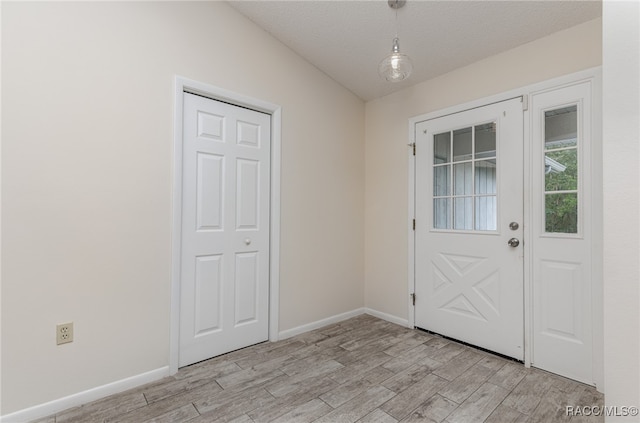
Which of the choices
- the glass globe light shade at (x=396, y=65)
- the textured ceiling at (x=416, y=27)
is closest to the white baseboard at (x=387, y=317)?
the glass globe light shade at (x=396, y=65)

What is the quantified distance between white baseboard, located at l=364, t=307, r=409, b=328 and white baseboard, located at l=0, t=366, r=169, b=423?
215 centimetres

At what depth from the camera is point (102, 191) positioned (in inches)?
76.5

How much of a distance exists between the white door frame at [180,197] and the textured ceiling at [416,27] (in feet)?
2.30

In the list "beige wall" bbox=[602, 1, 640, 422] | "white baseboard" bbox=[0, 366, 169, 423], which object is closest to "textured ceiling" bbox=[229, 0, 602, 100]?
"beige wall" bbox=[602, 1, 640, 422]

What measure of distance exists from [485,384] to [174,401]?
6.64 ft

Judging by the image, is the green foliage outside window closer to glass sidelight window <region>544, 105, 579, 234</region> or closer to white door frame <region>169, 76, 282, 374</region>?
glass sidelight window <region>544, 105, 579, 234</region>

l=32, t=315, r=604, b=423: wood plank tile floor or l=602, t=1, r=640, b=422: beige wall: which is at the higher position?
l=602, t=1, r=640, b=422: beige wall

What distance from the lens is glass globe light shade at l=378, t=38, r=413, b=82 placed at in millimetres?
2012

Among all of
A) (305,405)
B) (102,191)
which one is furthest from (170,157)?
(305,405)

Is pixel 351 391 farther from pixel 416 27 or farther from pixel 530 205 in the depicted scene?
pixel 416 27

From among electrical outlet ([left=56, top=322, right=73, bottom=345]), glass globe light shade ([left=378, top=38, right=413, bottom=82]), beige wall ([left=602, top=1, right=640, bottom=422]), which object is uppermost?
glass globe light shade ([left=378, top=38, right=413, bottom=82])

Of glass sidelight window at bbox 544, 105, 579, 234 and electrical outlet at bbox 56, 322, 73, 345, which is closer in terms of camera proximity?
electrical outlet at bbox 56, 322, 73, 345

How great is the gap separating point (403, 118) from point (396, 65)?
1.26 m

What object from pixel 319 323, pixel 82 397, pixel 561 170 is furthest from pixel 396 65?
pixel 82 397
